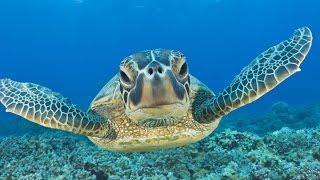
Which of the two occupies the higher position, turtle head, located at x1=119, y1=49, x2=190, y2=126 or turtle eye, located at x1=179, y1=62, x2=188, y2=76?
turtle eye, located at x1=179, y1=62, x2=188, y2=76

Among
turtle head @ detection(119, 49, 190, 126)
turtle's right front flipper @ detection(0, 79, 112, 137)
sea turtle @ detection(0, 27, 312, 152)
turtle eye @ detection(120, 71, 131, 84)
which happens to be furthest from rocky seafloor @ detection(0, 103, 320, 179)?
turtle eye @ detection(120, 71, 131, 84)

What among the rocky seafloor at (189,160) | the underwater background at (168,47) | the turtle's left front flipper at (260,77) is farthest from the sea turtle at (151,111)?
the underwater background at (168,47)

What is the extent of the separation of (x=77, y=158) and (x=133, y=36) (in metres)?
88.1

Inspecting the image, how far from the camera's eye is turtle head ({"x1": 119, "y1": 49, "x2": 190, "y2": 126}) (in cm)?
373

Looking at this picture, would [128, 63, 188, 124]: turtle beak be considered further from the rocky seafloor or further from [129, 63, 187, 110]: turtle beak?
the rocky seafloor

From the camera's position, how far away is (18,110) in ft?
16.9

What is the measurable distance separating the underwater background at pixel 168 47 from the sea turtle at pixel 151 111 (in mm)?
676

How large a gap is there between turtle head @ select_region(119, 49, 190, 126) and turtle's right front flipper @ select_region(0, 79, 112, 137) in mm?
924

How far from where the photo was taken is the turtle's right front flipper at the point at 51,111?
16.3 ft

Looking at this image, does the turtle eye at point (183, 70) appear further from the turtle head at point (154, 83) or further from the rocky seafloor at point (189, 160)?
the rocky seafloor at point (189, 160)

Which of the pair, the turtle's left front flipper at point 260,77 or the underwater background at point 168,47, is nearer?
the turtle's left front flipper at point 260,77

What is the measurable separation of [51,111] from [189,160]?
242 cm

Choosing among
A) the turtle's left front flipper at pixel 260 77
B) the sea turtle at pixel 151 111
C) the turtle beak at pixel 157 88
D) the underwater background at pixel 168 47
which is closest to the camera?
the turtle beak at pixel 157 88

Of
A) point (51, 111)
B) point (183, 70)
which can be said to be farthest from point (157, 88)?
point (51, 111)
